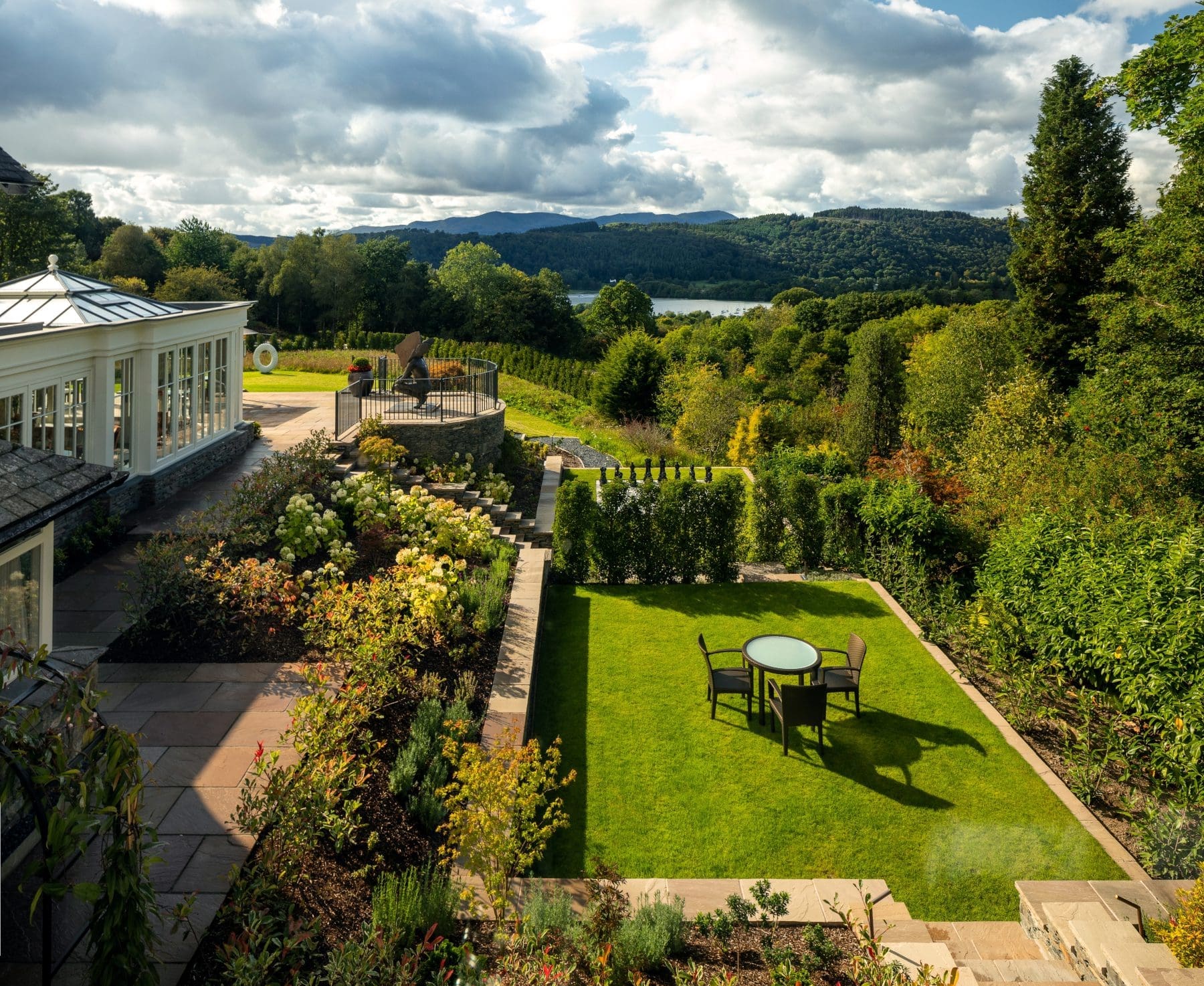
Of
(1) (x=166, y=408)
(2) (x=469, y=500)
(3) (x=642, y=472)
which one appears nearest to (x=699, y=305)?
(3) (x=642, y=472)

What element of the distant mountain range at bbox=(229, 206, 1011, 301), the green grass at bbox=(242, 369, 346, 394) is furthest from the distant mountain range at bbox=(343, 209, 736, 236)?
the green grass at bbox=(242, 369, 346, 394)

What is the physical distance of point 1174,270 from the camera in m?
15.6

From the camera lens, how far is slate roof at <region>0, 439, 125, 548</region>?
399 cm

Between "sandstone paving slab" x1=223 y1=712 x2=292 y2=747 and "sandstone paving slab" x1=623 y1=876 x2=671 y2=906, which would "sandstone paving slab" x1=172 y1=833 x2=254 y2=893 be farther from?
"sandstone paving slab" x1=623 y1=876 x2=671 y2=906

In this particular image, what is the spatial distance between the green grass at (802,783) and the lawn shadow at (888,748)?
0.06 ft

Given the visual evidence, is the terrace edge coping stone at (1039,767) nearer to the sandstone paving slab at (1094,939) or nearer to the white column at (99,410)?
the sandstone paving slab at (1094,939)

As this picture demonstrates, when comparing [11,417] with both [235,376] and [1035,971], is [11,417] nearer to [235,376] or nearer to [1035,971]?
[235,376]

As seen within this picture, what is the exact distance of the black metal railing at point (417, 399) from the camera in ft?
51.7

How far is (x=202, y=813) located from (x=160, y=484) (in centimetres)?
805

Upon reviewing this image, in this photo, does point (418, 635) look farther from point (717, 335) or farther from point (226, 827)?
point (717, 335)

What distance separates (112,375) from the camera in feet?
36.7

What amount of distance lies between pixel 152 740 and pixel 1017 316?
77.8 ft

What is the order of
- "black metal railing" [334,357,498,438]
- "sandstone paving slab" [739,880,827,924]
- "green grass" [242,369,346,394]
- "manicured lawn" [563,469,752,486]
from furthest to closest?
1. "green grass" [242,369,346,394]
2. "manicured lawn" [563,469,752,486]
3. "black metal railing" [334,357,498,438]
4. "sandstone paving slab" [739,880,827,924]

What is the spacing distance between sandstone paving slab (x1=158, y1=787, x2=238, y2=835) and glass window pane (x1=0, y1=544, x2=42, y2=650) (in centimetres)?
149
